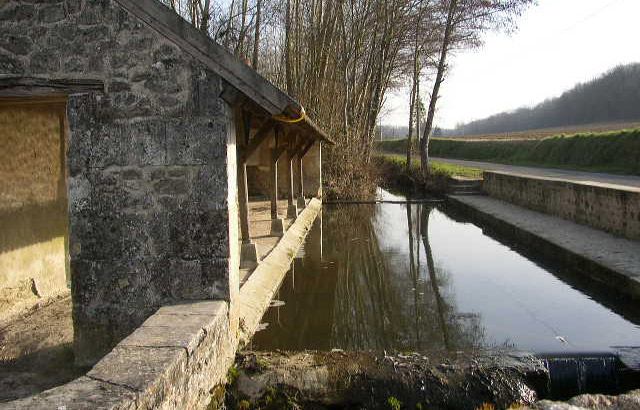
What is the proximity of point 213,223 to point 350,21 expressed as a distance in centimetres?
1732

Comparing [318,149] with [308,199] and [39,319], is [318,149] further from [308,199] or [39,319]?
[39,319]

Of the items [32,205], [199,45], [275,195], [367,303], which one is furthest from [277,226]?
[199,45]

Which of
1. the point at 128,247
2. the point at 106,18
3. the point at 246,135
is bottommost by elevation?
the point at 128,247

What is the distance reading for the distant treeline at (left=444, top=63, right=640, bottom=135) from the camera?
5059cm

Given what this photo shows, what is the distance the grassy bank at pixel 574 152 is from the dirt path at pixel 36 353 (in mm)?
17007

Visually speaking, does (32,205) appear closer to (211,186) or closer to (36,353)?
(36,353)

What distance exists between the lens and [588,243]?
8.53 metres

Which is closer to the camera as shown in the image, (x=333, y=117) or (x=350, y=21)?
(x=333, y=117)

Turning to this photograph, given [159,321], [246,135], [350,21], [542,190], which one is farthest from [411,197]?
[159,321]

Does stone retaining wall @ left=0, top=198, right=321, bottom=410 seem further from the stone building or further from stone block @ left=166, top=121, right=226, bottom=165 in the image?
stone block @ left=166, top=121, right=226, bottom=165

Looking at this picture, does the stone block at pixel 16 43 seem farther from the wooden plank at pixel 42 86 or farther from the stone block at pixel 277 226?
the stone block at pixel 277 226

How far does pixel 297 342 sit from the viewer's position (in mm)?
5426

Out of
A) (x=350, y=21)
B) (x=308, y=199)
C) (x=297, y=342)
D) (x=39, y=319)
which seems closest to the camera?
(x=297, y=342)

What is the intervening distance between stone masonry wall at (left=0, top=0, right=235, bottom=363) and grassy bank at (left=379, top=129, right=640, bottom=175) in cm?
1657
